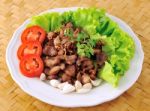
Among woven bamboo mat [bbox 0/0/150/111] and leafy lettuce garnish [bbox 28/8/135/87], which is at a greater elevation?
leafy lettuce garnish [bbox 28/8/135/87]

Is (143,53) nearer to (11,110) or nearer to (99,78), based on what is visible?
(99,78)

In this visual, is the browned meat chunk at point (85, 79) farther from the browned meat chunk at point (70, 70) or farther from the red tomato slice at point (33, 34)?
the red tomato slice at point (33, 34)

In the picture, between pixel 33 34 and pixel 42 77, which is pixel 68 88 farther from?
pixel 33 34

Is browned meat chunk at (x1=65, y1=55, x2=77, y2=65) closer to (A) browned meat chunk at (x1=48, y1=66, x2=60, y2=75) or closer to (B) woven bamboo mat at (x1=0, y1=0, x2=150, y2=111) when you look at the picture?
(A) browned meat chunk at (x1=48, y1=66, x2=60, y2=75)

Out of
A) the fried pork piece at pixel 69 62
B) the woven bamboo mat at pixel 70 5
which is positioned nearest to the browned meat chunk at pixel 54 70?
the fried pork piece at pixel 69 62

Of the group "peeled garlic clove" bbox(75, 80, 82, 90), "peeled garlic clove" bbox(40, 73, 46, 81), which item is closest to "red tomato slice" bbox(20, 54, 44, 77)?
"peeled garlic clove" bbox(40, 73, 46, 81)

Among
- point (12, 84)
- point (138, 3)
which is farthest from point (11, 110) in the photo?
point (138, 3)
